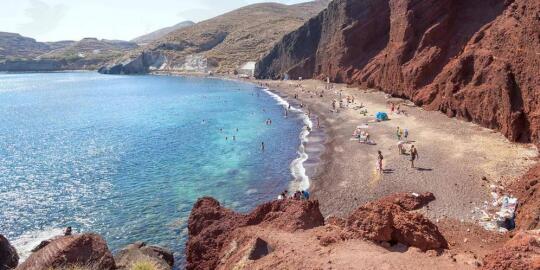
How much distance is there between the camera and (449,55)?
5350 cm

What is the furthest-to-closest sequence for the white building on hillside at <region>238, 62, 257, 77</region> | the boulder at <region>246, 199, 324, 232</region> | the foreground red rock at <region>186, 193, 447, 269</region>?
the white building on hillside at <region>238, 62, 257, 77</region>, the boulder at <region>246, 199, 324, 232</region>, the foreground red rock at <region>186, 193, 447, 269</region>

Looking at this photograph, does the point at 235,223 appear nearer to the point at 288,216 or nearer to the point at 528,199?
the point at 288,216

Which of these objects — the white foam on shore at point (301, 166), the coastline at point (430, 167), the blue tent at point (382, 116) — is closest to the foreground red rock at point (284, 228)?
the coastline at point (430, 167)

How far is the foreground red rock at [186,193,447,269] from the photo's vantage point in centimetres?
1633

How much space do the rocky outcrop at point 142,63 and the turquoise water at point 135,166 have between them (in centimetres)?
10245

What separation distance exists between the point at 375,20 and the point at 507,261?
236 feet

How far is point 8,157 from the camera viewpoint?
151 ft

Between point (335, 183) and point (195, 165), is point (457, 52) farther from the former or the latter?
point (195, 165)

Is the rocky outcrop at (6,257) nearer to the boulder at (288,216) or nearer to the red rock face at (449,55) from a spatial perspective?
the boulder at (288,216)

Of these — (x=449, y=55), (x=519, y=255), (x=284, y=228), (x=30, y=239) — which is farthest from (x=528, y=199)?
(x=449, y=55)

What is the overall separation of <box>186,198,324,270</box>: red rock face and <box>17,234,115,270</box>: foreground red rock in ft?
12.2

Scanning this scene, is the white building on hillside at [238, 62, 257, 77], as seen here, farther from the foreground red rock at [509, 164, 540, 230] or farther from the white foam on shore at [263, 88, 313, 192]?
the foreground red rock at [509, 164, 540, 230]

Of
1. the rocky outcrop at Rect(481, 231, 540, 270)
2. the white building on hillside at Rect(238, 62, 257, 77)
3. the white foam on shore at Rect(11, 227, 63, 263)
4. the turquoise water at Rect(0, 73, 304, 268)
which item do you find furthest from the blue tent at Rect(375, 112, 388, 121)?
the white building on hillside at Rect(238, 62, 257, 77)

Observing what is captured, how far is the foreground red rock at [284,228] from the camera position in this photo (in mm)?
16328
